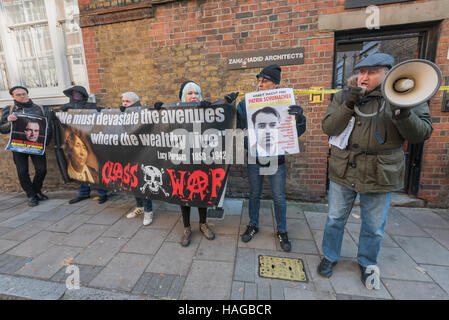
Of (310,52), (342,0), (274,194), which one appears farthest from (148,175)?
(342,0)

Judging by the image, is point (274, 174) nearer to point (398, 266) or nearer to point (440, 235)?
point (398, 266)

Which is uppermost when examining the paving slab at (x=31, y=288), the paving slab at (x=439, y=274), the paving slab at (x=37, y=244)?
the paving slab at (x=31, y=288)

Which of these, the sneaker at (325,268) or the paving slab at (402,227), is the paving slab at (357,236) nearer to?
the paving slab at (402,227)

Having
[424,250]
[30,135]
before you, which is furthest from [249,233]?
[30,135]

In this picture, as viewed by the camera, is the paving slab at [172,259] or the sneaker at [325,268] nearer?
the sneaker at [325,268]

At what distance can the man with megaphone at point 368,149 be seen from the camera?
172 cm

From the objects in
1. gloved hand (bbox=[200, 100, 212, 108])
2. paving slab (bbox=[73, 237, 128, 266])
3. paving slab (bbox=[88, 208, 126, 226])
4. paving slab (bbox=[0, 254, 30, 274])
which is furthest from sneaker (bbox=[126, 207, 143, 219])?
gloved hand (bbox=[200, 100, 212, 108])

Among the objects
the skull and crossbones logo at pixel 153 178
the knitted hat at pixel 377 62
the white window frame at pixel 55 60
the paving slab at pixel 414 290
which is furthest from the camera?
the white window frame at pixel 55 60

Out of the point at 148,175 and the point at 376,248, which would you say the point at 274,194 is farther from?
the point at 148,175

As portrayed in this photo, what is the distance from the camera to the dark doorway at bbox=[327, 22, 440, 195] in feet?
11.1

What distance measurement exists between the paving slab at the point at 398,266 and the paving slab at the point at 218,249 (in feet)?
5.33

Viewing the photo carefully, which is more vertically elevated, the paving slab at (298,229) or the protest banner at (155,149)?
the protest banner at (155,149)

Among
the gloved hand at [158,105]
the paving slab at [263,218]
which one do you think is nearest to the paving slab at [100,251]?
the paving slab at [263,218]

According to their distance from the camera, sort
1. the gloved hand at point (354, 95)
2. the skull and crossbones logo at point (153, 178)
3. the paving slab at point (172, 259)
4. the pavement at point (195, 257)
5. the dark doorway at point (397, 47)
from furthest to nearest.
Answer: the dark doorway at point (397, 47) → the skull and crossbones logo at point (153, 178) → the paving slab at point (172, 259) → the pavement at point (195, 257) → the gloved hand at point (354, 95)
